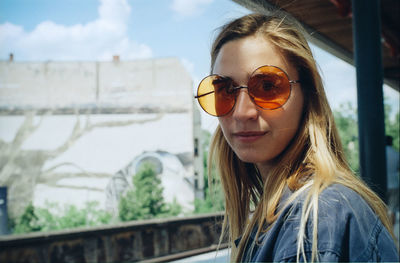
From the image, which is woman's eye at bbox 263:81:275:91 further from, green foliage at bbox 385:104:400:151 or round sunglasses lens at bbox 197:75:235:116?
green foliage at bbox 385:104:400:151

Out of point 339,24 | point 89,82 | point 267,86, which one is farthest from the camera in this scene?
point 89,82

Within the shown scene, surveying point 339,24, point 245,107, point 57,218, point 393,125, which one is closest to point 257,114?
point 245,107

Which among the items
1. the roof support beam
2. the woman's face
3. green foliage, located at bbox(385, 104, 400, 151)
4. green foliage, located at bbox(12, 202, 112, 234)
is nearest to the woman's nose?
the woman's face

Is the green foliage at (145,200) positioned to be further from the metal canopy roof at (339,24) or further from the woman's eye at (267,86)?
the woman's eye at (267,86)

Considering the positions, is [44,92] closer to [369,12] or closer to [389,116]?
[369,12]

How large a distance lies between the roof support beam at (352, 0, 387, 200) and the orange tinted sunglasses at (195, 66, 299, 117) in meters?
2.13

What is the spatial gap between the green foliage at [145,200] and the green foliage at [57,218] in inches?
84.6

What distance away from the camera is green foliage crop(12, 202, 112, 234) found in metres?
27.0

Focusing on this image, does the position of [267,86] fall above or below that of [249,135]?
above

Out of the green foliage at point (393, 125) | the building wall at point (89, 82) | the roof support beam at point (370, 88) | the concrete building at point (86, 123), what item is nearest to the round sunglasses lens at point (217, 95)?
the roof support beam at point (370, 88)

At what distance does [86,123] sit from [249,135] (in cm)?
3135

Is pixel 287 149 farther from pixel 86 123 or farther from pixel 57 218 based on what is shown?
pixel 86 123

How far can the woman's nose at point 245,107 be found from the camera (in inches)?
36.8

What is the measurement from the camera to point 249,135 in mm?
934
